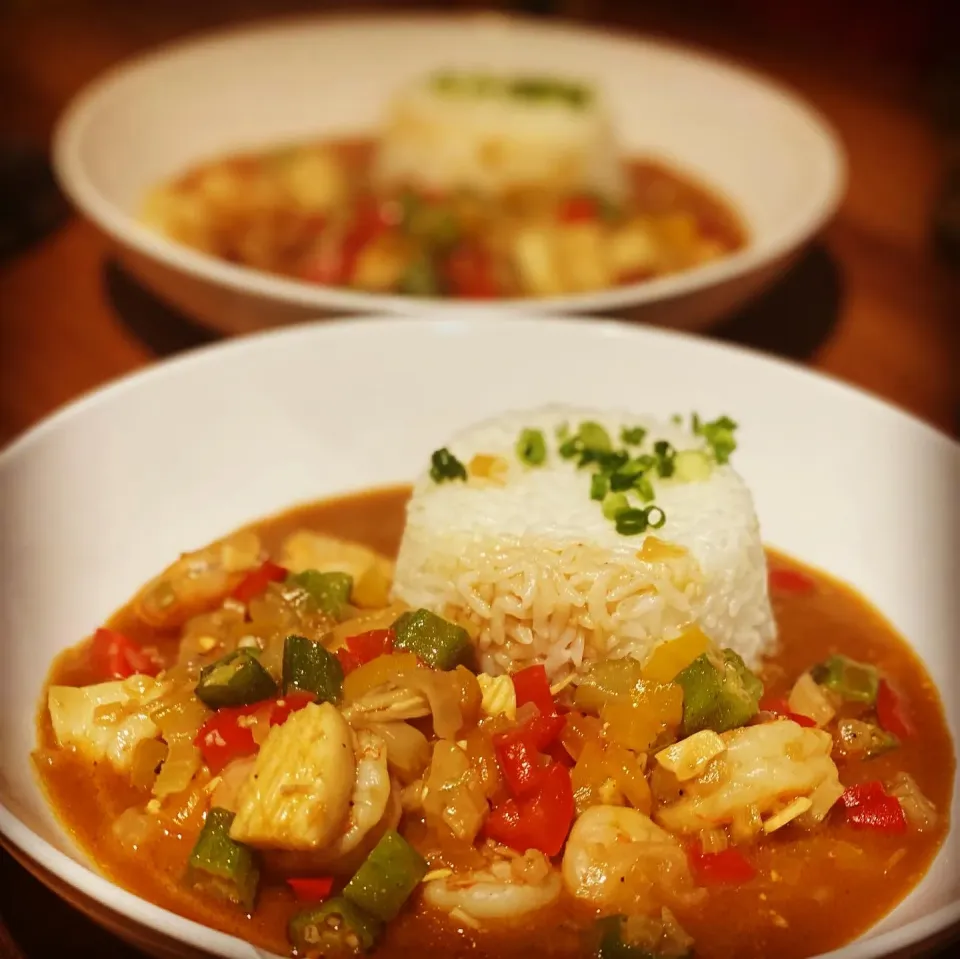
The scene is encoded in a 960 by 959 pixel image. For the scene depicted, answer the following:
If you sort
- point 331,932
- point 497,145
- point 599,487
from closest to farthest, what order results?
point 331,932 → point 599,487 → point 497,145

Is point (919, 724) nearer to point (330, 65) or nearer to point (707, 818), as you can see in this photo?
point (707, 818)

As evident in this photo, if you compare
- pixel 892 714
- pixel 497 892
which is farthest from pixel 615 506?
pixel 497 892

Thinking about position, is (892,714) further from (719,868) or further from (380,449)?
(380,449)

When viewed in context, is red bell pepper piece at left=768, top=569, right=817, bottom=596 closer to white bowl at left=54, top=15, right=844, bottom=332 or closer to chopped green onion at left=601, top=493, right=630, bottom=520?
chopped green onion at left=601, top=493, right=630, bottom=520

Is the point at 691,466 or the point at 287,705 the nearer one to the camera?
the point at 287,705

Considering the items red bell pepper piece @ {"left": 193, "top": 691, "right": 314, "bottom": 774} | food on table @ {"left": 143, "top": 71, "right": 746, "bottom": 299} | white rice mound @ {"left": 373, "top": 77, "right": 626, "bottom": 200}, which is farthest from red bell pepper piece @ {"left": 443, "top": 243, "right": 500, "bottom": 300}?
red bell pepper piece @ {"left": 193, "top": 691, "right": 314, "bottom": 774}
